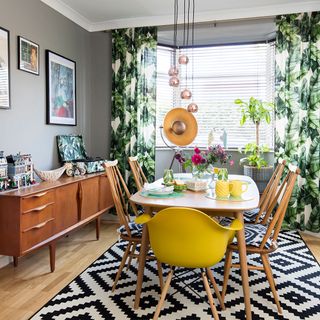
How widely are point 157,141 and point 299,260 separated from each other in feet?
7.75

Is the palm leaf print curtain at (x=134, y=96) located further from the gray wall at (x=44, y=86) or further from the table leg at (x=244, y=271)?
the table leg at (x=244, y=271)

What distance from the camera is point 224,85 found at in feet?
14.7

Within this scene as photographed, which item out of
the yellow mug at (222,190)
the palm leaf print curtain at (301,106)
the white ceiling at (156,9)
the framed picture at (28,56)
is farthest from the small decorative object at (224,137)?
the framed picture at (28,56)

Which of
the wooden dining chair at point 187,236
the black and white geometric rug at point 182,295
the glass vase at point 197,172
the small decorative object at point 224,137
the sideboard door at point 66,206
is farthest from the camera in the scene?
the small decorative object at point 224,137

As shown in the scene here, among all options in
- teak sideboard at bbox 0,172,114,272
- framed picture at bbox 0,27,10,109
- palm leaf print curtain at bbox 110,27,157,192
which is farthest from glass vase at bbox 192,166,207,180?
framed picture at bbox 0,27,10,109

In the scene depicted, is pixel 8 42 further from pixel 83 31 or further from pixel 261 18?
pixel 261 18

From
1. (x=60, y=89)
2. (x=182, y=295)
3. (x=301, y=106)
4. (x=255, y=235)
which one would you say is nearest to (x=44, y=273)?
(x=182, y=295)

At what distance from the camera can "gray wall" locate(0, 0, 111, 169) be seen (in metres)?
2.90

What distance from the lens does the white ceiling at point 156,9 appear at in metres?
3.55

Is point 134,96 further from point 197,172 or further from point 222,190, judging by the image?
point 222,190

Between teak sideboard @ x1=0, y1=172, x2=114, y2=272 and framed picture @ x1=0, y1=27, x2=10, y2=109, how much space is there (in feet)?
2.56

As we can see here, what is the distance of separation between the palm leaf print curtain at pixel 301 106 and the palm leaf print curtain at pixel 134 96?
154 centimetres

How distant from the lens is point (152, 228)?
1.78 m

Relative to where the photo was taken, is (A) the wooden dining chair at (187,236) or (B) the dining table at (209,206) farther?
(B) the dining table at (209,206)
